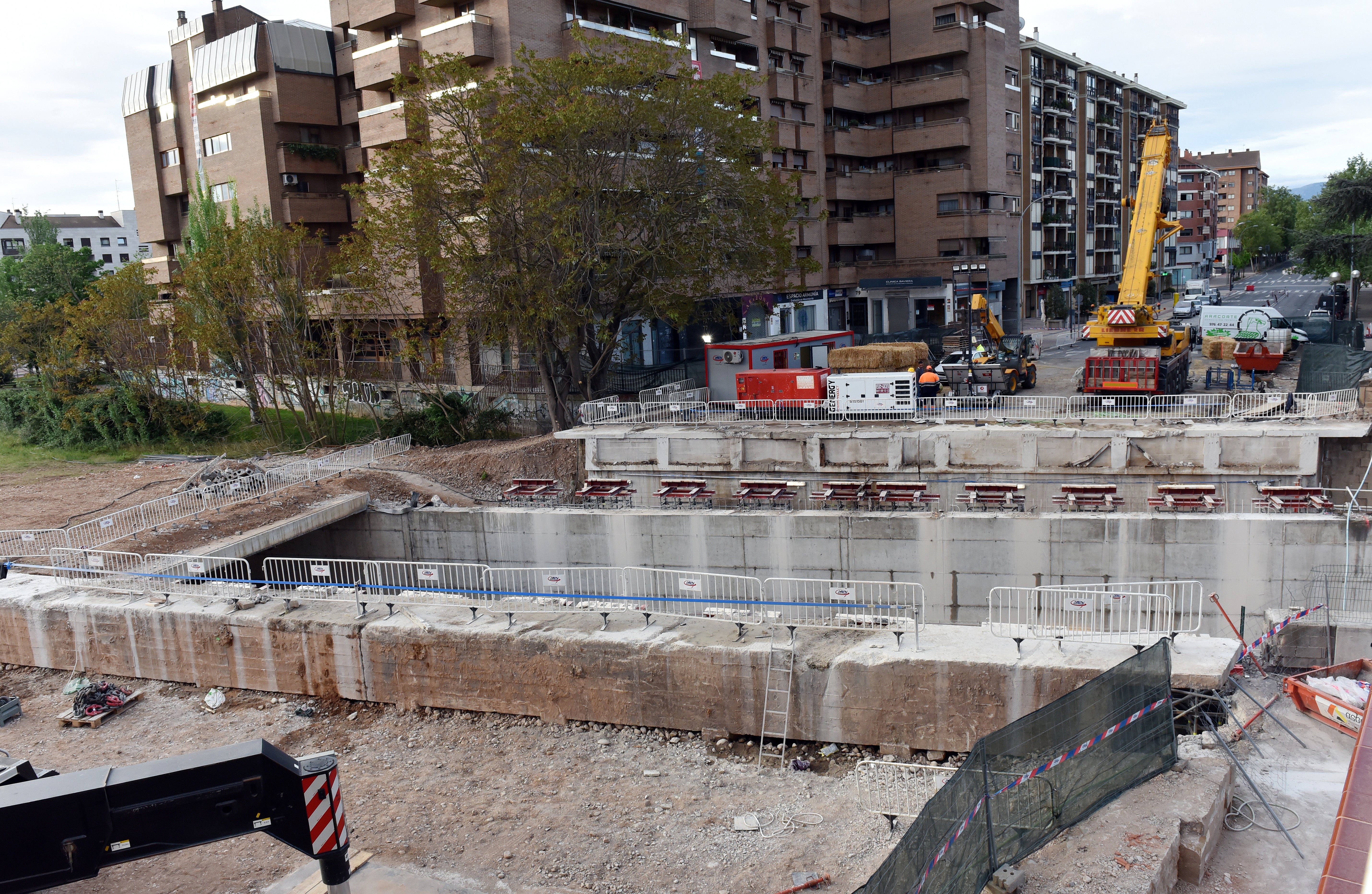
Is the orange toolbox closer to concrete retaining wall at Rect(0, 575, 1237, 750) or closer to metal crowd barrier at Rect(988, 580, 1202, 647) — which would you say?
concrete retaining wall at Rect(0, 575, 1237, 750)

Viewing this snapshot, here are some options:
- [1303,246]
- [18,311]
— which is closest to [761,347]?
[18,311]

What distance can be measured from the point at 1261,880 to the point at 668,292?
85.3 ft

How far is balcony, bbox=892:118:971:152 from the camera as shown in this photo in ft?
185

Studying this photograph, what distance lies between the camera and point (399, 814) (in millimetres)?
12039

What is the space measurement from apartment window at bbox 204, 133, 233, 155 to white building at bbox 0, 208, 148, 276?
238 feet

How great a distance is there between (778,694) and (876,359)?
→ 804 inches

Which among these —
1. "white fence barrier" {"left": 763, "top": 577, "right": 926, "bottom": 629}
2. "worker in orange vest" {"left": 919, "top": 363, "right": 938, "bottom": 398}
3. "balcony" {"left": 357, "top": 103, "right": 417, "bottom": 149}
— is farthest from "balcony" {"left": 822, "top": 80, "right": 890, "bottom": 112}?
"white fence barrier" {"left": 763, "top": 577, "right": 926, "bottom": 629}

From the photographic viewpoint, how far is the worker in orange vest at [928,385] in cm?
2894

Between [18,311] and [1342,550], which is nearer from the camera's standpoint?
[1342,550]

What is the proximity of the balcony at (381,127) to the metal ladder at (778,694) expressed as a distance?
3251 cm

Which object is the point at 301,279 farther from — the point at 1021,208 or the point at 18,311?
the point at 1021,208

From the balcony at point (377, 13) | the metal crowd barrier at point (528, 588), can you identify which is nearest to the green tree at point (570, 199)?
the metal crowd barrier at point (528, 588)

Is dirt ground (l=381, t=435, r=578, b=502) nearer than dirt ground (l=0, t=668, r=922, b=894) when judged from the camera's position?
No

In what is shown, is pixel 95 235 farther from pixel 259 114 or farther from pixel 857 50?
pixel 857 50
